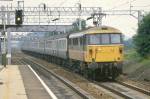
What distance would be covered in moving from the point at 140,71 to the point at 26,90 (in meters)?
10.1

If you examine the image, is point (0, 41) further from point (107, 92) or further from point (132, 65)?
point (107, 92)

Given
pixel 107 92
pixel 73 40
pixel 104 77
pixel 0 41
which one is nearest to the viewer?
pixel 107 92

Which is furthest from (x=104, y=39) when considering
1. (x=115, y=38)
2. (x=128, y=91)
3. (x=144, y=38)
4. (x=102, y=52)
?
(x=144, y=38)

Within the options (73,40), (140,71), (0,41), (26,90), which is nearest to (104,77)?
(140,71)

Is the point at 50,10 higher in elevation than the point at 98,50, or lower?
higher

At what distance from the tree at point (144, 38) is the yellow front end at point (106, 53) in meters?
8.52

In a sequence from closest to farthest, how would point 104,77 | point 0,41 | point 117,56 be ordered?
point 117,56 < point 104,77 < point 0,41

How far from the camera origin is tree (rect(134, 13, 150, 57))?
124 ft

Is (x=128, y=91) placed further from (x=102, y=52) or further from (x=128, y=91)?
(x=102, y=52)

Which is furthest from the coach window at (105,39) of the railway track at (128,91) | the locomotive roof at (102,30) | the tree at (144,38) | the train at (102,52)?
the tree at (144,38)

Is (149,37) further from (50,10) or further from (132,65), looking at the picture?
(50,10)

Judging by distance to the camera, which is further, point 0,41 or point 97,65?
point 0,41

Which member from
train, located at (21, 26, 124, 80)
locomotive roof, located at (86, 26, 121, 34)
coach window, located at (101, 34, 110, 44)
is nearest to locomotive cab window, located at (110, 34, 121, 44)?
train, located at (21, 26, 124, 80)

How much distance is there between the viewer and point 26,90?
2402 cm
